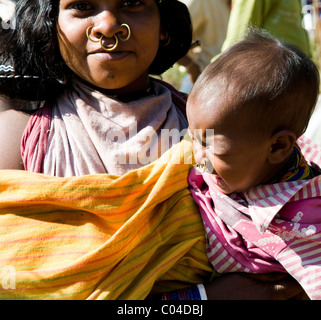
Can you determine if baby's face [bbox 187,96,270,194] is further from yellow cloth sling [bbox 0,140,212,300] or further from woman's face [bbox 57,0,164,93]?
woman's face [bbox 57,0,164,93]

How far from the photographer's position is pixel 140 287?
1.74 metres

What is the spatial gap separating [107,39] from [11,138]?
1.58ft

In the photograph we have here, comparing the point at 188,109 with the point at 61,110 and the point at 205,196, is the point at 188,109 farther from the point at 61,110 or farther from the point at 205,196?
the point at 61,110

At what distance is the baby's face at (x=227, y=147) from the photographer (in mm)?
1686

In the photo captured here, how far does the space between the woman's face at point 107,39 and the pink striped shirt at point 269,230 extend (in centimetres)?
48

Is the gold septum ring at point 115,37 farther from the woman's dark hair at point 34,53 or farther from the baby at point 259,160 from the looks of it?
the baby at point 259,160

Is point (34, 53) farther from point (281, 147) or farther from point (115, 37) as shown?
point (281, 147)

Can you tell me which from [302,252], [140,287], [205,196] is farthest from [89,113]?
[302,252]

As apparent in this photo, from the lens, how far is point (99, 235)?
5.78ft

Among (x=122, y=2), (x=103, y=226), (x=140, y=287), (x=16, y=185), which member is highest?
(x=122, y=2)

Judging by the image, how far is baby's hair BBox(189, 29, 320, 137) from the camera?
1658 mm

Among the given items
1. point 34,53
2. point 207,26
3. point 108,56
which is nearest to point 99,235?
point 108,56

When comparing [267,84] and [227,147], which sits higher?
[267,84]

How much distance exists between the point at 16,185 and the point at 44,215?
128 mm
